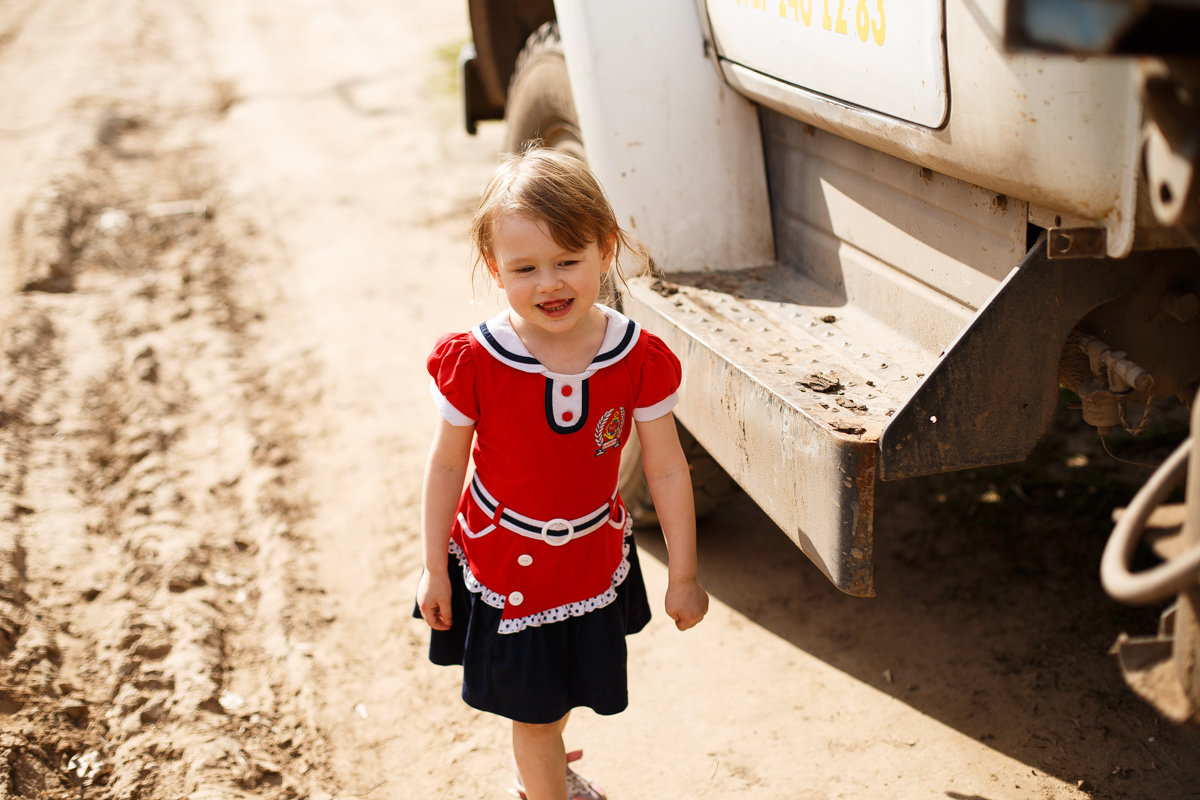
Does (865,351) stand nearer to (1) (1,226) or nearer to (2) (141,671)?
(2) (141,671)

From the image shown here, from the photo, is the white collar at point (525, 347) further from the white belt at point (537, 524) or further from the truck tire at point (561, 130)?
the truck tire at point (561, 130)

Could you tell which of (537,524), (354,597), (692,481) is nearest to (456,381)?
(537,524)

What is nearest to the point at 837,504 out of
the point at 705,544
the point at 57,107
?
the point at 705,544

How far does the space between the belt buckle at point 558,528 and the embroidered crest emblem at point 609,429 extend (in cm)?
14

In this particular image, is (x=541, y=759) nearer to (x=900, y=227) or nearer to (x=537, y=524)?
(x=537, y=524)

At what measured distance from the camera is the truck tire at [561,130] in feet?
10.0

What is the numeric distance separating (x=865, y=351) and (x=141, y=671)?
6.38 ft

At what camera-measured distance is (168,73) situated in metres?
10.0

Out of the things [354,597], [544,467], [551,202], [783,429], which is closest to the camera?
[551,202]

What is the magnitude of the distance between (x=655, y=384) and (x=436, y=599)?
1.85 feet

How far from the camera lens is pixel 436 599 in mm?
1978

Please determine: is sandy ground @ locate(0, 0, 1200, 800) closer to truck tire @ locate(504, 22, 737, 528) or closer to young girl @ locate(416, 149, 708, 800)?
truck tire @ locate(504, 22, 737, 528)

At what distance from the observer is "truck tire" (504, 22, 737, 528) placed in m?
3.05

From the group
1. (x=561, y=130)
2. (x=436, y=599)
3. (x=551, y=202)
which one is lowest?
(x=436, y=599)
